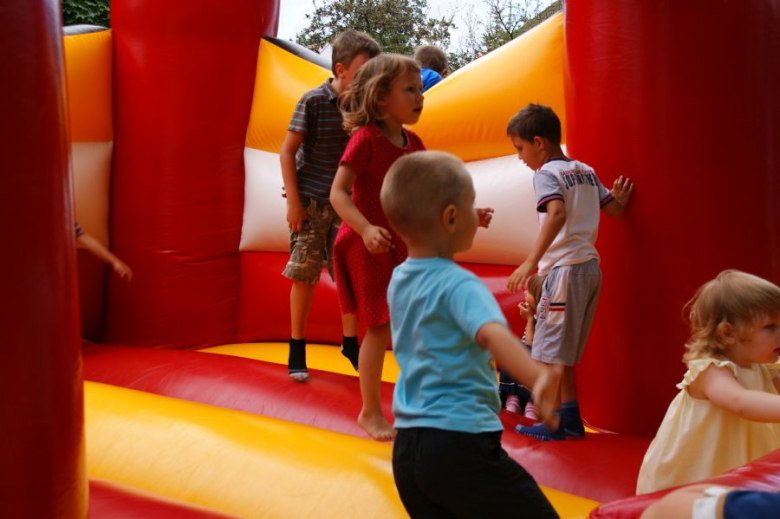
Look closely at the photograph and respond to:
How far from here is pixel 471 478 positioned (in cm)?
127

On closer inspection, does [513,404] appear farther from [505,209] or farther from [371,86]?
[371,86]

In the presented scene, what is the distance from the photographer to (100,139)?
3.45 metres

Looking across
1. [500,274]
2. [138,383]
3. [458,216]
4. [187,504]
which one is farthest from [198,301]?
[458,216]

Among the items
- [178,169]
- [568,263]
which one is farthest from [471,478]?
[178,169]

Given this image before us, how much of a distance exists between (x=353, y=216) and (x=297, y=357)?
783 millimetres

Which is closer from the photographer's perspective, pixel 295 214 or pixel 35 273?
pixel 35 273

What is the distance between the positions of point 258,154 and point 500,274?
1.20 meters

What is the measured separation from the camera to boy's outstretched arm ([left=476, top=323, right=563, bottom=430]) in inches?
42.9

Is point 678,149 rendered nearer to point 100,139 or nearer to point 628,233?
point 628,233

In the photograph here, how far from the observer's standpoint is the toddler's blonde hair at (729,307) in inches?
64.3

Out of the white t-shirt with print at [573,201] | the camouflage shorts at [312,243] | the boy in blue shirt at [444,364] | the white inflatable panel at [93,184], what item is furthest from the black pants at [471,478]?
the white inflatable panel at [93,184]

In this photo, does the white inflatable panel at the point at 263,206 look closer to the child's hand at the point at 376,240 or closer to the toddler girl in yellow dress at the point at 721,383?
the child's hand at the point at 376,240

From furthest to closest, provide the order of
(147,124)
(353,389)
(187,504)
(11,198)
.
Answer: (147,124)
(353,389)
(187,504)
(11,198)

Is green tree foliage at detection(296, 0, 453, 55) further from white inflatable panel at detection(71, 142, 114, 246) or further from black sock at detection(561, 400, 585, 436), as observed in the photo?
black sock at detection(561, 400, 585, 436)
